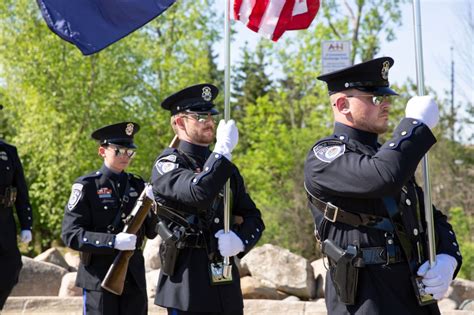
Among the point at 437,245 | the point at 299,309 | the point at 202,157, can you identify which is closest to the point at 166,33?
the point at 299,309

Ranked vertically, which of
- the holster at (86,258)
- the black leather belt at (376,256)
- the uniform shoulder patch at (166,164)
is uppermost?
the uniform shoulder patch at (166,164)

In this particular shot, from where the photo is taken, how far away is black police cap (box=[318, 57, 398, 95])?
4090 millimetres

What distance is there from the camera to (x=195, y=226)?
5.24m

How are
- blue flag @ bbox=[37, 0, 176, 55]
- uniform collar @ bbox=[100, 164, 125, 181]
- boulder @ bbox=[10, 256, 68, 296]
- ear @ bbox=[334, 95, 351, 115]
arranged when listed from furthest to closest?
boulder @ bbox=[10, 256, 68, 296]
uniform collar @ bbox=[100, 164, 125, 181]
blue flag @ bbox=[37, 0, 176, 55]
ear @ bbox=[334, 95, 351, 115]

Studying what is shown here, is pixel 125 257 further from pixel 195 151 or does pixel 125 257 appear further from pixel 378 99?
pixel 378 99

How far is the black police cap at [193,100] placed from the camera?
5477 mm

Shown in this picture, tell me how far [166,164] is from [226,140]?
20.0 inches

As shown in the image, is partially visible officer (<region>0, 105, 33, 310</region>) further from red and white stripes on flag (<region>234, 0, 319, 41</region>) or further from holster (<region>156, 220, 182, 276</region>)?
red and white stripes on flag (<region>234, 0, 319, 41</region>)

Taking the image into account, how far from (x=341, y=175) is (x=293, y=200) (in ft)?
42.9

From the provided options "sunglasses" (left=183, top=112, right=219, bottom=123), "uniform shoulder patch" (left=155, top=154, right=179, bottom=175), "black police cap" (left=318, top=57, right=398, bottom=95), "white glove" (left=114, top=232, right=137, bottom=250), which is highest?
"black police cap" (left=318, top=57, right=398, bottom=95)

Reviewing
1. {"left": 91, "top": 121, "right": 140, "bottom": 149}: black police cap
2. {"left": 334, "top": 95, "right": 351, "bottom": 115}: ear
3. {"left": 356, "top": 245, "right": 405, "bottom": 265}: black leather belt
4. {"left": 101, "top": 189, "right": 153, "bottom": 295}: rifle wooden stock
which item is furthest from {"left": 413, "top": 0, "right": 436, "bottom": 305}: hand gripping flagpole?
{"left": 91, "top": 121, "right": 140, "bottom": 149}: black police cap

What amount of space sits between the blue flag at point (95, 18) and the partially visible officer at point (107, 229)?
218cm

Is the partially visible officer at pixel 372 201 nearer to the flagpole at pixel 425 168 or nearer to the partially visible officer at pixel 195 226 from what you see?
the flagpole at pixel 425 168


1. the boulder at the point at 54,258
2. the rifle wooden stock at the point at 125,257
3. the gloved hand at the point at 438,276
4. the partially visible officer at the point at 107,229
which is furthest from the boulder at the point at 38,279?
the gloved hand at the point at 438,276
